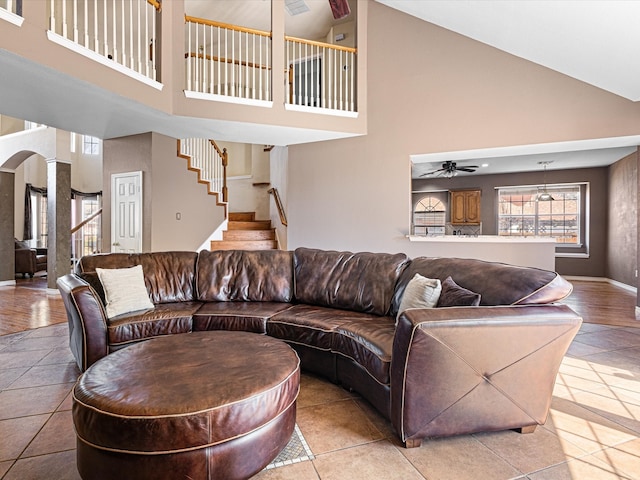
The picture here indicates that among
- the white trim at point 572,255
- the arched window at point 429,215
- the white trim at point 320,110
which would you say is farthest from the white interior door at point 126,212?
the white trim at point 572,255

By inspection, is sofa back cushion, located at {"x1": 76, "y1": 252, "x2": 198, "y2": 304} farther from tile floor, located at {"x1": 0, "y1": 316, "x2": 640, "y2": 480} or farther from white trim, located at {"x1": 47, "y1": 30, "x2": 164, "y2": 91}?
white trim, located at {"x1": 47, "y1": 30, "x2": 164, "y2": 91}

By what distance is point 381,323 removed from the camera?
2.57 metres

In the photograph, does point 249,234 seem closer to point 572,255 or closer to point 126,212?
point 126,212

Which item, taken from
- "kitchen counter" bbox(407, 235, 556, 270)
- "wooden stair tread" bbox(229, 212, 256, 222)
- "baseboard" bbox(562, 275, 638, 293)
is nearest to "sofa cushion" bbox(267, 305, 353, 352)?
"kitchen counter" bbox(407, 235, 556, 270)

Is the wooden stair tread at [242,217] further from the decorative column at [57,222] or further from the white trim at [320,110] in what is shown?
the white trim at [320,110]

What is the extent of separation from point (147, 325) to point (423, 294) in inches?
86.3

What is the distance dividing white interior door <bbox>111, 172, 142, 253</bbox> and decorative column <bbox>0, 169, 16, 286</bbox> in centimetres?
330

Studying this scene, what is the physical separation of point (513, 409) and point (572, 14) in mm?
3693

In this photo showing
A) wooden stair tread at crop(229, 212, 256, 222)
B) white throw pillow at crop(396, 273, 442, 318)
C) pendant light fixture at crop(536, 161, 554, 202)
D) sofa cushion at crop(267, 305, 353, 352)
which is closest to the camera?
white throw pillow at crop(396, 273, 442, 318)

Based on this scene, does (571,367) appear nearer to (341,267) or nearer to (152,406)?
(341,267)

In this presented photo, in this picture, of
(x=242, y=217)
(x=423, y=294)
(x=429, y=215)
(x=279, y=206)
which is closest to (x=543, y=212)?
(x=429, y=215)

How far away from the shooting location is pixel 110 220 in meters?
6.01

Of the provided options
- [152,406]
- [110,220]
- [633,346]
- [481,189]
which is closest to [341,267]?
[152,406]

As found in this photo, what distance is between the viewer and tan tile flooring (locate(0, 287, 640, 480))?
1682 millimetres
